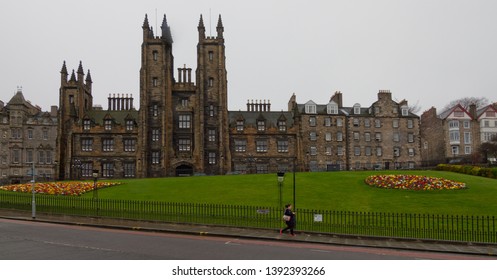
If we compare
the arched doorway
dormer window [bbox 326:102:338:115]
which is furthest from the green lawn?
dormer window [bbox 326:102:338:115]

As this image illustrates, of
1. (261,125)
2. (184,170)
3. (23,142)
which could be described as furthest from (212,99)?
(23,142)

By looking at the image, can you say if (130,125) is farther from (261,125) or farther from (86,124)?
(261,125)

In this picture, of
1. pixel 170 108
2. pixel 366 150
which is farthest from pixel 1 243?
pixel 366 150

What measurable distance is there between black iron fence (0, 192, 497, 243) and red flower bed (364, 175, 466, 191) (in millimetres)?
8583

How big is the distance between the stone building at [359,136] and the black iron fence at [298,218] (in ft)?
127

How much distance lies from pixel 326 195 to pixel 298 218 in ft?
22.3

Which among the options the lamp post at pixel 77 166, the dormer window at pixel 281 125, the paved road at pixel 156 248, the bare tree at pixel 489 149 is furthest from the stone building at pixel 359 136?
the paved road at pixel 156 248

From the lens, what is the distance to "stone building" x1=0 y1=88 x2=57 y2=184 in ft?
230

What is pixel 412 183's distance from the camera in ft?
106

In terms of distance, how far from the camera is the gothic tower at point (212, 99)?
56.9m

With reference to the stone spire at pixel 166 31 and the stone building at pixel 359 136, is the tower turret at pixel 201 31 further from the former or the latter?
the stone building at pixel 359 136

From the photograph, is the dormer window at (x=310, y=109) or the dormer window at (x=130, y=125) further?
the dormer window at (x=310, y=109)
